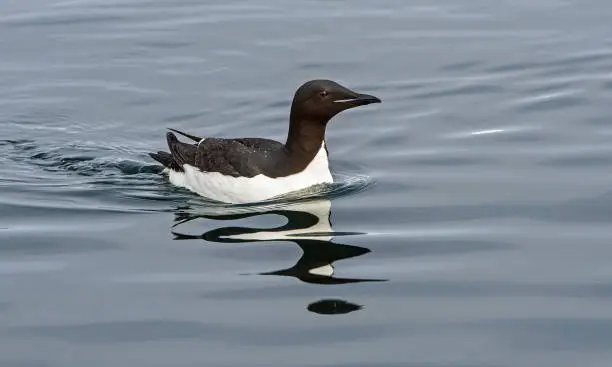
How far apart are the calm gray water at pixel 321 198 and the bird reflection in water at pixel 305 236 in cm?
2

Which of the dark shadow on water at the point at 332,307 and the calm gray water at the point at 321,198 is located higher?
the calm gray water at the point at 321,198

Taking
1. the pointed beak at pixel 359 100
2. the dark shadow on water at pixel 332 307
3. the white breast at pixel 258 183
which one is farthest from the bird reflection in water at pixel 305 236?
the pointed beak at pixel 359 100

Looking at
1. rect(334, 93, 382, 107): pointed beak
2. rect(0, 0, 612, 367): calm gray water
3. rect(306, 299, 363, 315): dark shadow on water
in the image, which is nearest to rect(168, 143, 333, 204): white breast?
rect(0, 0, 612, 367): calm gray water

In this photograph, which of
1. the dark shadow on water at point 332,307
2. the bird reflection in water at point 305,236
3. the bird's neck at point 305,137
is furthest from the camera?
the bird's neck at point 305,137

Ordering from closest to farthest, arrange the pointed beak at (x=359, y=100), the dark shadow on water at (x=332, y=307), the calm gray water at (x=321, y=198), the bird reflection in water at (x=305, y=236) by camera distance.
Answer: the calm gray water at (x=321, y=198) → the dark shadow on water at (x=332, y=307) → the bird reflection in water at (x=305, y=236) → the pointed beak at (x=359, y=100)

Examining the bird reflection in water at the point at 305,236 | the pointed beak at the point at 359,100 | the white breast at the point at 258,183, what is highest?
the pointed beak at the point at 359,100

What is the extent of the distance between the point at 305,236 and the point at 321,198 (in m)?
1.12

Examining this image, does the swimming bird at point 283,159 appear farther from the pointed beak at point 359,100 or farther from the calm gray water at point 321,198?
the calm gray water at point 321,198

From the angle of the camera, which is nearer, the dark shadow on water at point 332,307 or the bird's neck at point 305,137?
the dark shadow on water at point 332,307

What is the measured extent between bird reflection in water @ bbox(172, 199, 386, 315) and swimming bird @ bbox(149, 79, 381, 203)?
242mm

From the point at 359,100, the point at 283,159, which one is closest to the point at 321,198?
the point at 283,159

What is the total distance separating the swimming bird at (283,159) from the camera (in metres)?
10.6

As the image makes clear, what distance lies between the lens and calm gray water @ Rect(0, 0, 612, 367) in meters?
7.57

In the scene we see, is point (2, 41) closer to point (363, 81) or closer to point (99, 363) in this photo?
point (363, 81)
